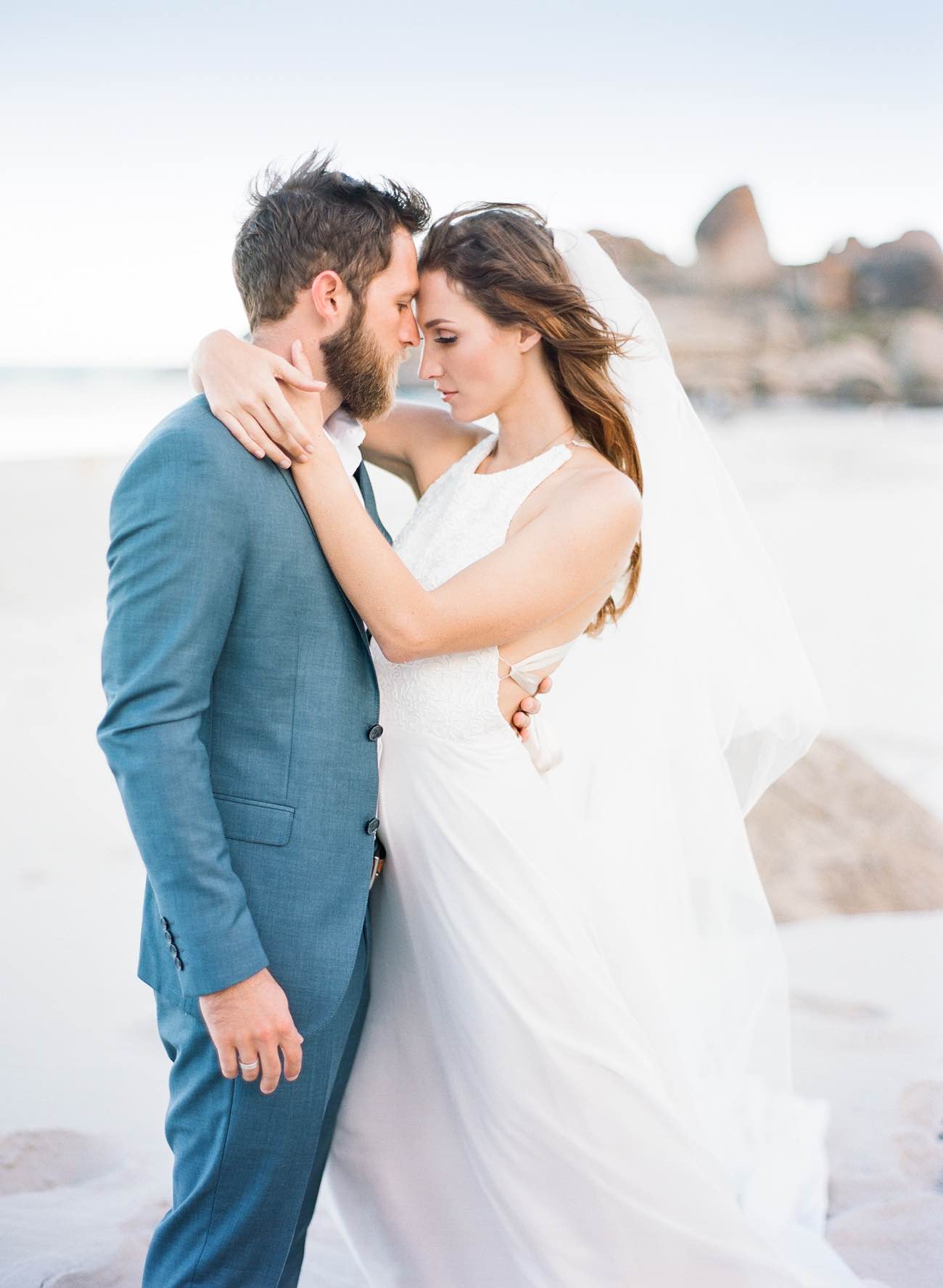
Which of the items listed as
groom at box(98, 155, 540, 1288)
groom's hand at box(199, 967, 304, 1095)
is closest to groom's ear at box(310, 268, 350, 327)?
groom at box(98, 155, 540, 1288)

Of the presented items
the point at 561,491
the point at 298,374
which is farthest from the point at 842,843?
the point at 298,374

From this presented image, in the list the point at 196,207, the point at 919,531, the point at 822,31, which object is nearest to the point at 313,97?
the point at 196,207

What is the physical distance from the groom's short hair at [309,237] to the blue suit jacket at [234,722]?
0.27m

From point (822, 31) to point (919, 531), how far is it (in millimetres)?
4907

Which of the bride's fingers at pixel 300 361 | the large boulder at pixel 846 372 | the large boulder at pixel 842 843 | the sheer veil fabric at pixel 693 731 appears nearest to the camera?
the bride's fingers at pixel 300 361

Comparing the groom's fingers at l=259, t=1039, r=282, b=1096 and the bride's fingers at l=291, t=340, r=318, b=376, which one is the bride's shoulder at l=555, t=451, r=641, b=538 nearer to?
the bride's fingers at l=291, t=340, r=318, b=376

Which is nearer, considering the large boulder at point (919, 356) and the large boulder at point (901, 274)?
the large boulder at point (901, 274)

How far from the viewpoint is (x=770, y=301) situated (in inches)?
492

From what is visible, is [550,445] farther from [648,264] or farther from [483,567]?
[648,264]

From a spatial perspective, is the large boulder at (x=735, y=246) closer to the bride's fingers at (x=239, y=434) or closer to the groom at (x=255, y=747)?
the groom at (x=255, y=747)

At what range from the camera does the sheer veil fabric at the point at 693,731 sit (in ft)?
7.23

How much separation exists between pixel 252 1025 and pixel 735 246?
41.8 feet

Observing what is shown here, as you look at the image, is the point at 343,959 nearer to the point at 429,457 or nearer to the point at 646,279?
the point at 429,457

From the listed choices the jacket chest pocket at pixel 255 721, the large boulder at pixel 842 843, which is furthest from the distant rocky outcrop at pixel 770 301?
the jacket chest pocket at pixel 255 721
